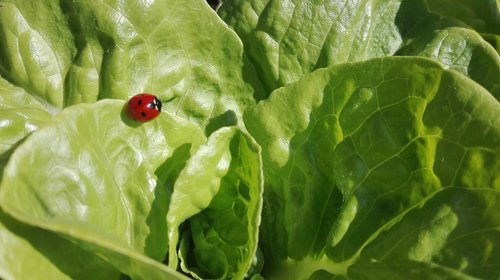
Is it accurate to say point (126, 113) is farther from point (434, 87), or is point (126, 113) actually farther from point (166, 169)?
point (434, 87)

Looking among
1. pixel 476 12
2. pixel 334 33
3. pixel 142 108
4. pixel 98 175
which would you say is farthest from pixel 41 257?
pixel 476 12

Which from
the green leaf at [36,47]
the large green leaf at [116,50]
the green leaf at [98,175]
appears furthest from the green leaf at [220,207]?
the green leaf at [36,47]

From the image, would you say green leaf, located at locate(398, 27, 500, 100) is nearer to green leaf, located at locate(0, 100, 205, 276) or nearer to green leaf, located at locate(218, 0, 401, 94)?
green leaf, located at locate(218, 0, 401, 94)

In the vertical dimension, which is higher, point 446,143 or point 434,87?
point 434,87

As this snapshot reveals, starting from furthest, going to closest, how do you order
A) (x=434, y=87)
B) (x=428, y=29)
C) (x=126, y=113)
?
(x=428, y=29) < (x=126, y=113) < (x=434, y=87)

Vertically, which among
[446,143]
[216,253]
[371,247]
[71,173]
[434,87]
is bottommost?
[216,253]

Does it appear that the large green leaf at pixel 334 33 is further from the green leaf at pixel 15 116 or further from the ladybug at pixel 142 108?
the green leaf at pixel 15 116

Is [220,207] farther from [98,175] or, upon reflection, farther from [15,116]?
[15,116]

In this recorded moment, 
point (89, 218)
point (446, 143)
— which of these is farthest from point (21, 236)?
point (446, 143)
